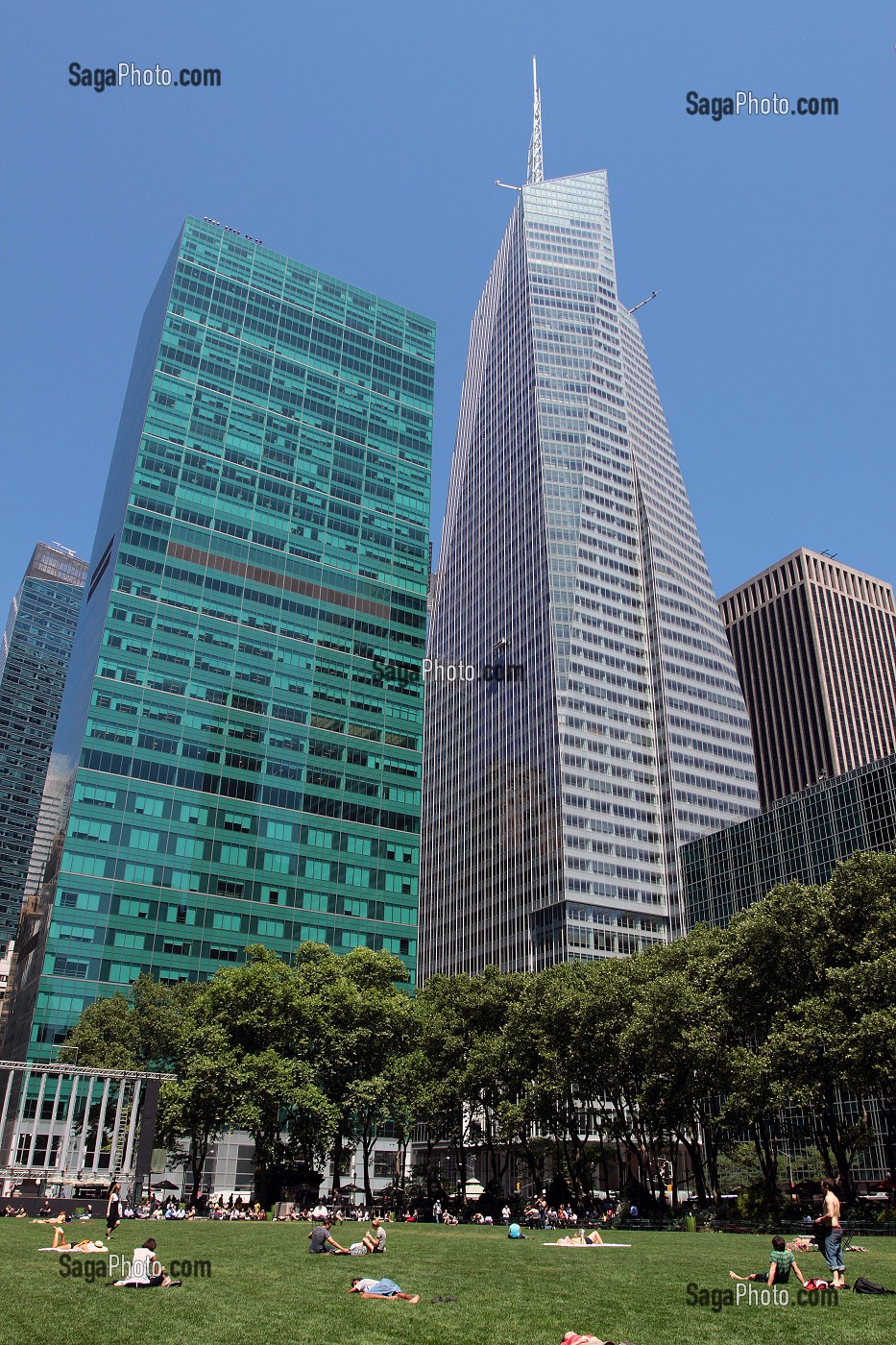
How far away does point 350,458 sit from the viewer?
150125 mm

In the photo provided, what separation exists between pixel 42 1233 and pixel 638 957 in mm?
47609

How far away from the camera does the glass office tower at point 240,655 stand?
112438 millimetres

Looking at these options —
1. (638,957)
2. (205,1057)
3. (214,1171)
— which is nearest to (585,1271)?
(205,1057)

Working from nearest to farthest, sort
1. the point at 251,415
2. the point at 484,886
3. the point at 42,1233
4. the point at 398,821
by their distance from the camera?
the point at 42,1233 < the point at 398,821 < the point at 251,415 < the point at 484,886

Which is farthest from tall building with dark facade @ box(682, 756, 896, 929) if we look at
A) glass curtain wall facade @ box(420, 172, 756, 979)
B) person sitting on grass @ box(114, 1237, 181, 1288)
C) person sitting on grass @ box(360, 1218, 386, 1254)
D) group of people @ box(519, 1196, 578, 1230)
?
person sitting on grass @ box(114, 1237, 181, 1288)

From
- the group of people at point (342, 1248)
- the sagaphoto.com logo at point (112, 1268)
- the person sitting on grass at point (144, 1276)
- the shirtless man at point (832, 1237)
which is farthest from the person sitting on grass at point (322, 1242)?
the shirtless man at point (832, 1237)

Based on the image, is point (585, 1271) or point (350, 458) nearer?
point (585, 1271)

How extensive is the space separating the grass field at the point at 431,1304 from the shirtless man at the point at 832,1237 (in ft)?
3.47

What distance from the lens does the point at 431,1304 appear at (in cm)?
2167

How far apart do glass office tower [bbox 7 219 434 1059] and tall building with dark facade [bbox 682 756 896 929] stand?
170 feet

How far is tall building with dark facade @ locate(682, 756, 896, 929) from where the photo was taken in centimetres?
12438

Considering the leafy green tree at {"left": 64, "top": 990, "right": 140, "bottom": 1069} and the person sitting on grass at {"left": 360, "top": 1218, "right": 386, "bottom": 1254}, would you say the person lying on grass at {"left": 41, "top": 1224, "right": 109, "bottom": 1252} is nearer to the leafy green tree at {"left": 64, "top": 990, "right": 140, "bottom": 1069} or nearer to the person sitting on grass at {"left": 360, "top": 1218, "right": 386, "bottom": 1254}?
the person sitting on grass at {"left": 360, "top": 1218, "right": 386, "bottom": 1254}

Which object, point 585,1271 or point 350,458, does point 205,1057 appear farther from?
point 350,458

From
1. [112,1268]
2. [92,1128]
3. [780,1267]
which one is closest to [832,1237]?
[780,1267]
